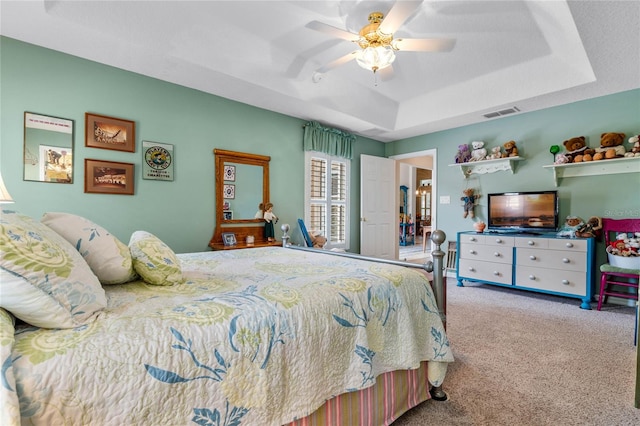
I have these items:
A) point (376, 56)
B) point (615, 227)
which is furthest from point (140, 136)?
point (615, 227)

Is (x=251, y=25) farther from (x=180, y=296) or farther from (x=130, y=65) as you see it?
(x=180, y=296)

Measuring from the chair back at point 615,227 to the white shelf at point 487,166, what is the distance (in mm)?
1212

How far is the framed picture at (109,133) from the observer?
2.78 metres


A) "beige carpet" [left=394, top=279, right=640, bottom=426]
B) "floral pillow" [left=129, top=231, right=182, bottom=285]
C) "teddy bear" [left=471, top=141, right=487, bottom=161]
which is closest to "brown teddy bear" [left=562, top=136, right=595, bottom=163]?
"teddy bear" [left=471, top=141, right=487, bottom=161]

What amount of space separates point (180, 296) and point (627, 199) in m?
4.66

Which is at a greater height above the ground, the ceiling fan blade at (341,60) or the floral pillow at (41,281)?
the ceiling fan blade at (341,60)

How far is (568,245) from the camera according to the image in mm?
3414

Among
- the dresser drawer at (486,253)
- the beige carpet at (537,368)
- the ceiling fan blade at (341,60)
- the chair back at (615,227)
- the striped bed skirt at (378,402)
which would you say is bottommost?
the beige carpet at (537,368)

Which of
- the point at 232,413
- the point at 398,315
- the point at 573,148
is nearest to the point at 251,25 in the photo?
the point at 398,315

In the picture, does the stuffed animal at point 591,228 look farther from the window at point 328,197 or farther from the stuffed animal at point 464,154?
the window at point 328,197

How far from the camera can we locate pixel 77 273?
3.08 ft

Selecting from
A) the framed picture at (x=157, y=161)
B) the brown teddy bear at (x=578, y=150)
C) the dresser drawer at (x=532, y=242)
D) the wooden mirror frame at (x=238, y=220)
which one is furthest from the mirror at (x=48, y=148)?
the brown teddy bear at (x=578, y=150)

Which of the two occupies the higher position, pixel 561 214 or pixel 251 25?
pixel 251 25

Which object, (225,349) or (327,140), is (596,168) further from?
(225,349)
